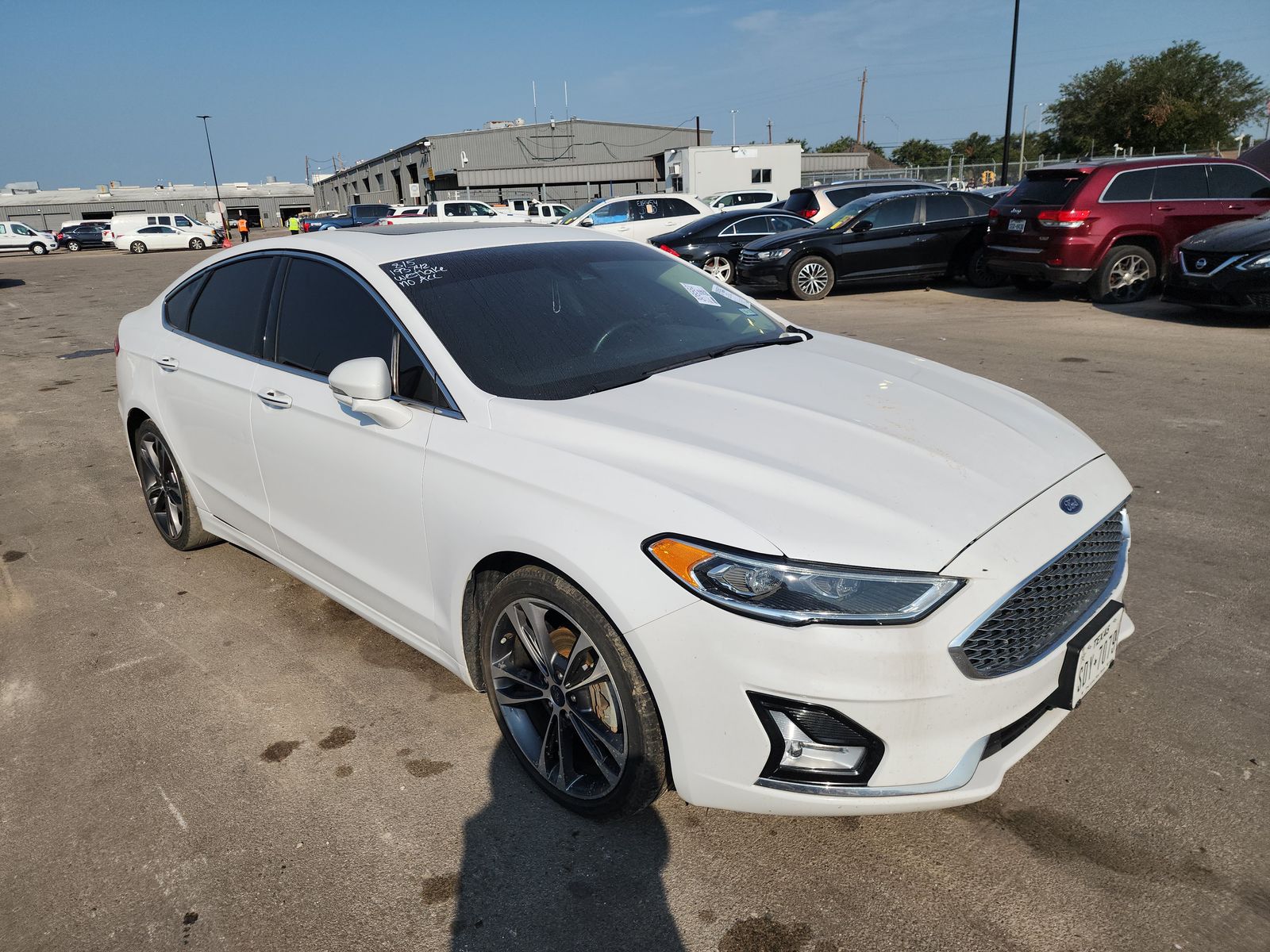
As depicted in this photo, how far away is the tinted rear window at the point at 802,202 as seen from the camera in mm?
17156

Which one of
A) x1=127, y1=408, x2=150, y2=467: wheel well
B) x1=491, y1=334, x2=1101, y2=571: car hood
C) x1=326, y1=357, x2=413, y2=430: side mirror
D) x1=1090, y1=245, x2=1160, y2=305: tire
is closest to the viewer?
x1=491, y1=334, x2=1101, y2=571: car hood

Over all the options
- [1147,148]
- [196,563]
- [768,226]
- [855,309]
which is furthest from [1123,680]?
[1147,148]

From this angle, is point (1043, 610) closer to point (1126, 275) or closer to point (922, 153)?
point (1126, 275)

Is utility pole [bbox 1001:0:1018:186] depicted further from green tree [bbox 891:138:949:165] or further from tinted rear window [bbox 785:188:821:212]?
green tree [bbox 891:138:949:165]

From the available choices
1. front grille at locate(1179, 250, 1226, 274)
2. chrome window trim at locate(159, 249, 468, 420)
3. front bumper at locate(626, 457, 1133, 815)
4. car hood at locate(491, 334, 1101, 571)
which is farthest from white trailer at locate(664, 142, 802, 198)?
front bumper at locate(626, 457, 1133, 815)

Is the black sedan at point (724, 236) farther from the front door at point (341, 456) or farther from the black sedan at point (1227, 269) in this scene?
the front door at point (341, 456)

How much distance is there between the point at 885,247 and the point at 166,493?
38.3ft

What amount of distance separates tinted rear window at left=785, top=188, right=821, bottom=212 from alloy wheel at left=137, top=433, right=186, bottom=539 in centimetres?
1460

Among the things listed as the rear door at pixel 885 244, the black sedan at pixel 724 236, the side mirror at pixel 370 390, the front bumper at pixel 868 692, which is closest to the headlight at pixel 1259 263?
the rear door at pixel 885 244

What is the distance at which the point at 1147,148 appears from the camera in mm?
48125

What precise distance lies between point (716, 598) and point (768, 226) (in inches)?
582

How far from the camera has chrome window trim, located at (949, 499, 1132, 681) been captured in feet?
6.76

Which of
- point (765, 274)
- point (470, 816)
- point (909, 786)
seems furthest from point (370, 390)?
point (765, 274)

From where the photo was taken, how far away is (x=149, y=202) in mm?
84938
